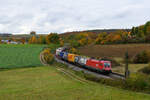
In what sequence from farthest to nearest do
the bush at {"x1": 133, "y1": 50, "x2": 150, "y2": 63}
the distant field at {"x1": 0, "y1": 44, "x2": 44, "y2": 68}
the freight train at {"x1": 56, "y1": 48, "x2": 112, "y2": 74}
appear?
the bush at {"x1": 133, "y1": 50, "x2": 150, "y2": 63}
the distant field at {"x1": 0, "y1": 44, "x2": 44, "y2": 68}
the freight train at {"x1": 56, "y1": 48, "x2": 112, "y2": 74}

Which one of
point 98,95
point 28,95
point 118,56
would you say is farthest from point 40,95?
point 118,56

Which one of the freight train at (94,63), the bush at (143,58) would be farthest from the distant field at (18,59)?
the bush at (143,58)

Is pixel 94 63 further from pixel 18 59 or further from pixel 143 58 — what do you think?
pixel 18 59

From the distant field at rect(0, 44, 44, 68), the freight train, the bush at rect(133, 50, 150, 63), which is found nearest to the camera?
the freight train

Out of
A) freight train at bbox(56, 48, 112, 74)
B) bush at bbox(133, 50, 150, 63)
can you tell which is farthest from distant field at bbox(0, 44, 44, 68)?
bush at bbox(133, 50, 150, 63)

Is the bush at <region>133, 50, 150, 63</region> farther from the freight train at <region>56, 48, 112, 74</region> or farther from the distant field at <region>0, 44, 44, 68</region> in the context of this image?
the distant field at <region>0, 44, 44, 68</region>

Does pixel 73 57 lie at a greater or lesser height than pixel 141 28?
lesser

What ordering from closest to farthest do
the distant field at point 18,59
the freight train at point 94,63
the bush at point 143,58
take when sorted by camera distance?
the freight train at point 94,63 → the distant field at point 18,59 → the bush at point 143,58

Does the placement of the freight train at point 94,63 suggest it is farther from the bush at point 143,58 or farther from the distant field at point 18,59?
the bush at point 143,58

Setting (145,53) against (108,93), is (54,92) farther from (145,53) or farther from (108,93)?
(145,53)

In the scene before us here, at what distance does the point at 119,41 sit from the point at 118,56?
25060 mm

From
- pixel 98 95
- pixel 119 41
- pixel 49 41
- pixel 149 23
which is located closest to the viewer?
pixel 98 95

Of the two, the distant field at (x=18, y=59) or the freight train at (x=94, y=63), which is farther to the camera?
the distant field at (x=18, y=59)

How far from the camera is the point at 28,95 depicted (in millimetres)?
20469
